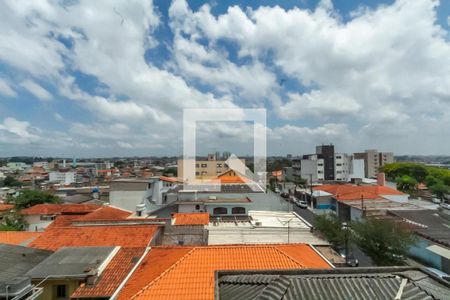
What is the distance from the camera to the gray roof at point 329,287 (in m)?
5.05

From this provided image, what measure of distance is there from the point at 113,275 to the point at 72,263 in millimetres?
1596

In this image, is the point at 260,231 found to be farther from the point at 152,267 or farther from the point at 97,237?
the point at 152,267

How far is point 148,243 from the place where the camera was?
14.6 metres

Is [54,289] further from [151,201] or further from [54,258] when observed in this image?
[151,201]

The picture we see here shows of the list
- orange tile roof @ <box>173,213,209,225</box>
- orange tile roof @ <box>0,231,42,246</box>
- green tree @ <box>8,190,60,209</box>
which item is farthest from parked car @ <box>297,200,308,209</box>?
green tree @ <box>8,190,60,209</box>

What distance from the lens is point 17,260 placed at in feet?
35.4

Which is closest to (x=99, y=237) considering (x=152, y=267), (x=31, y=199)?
(x=152, y=267)

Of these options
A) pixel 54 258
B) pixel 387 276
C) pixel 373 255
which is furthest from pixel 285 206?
pixel 387 276

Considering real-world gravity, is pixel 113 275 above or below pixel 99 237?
above

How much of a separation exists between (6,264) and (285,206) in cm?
2388

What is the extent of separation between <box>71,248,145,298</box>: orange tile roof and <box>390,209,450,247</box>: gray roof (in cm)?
1873

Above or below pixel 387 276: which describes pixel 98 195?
below

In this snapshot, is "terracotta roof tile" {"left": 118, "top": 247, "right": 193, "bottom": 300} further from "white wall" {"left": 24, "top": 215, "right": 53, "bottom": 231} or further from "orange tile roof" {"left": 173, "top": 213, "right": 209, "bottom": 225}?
"white wall" {"left": 24, "top": 215, "right": 53, "bottom": 231}

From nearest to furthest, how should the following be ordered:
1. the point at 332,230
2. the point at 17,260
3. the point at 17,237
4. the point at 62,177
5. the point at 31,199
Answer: the point at 17,260 < the point at 17,237 < the point at 332,230 < the point at 31,199 < the point at 62,177
